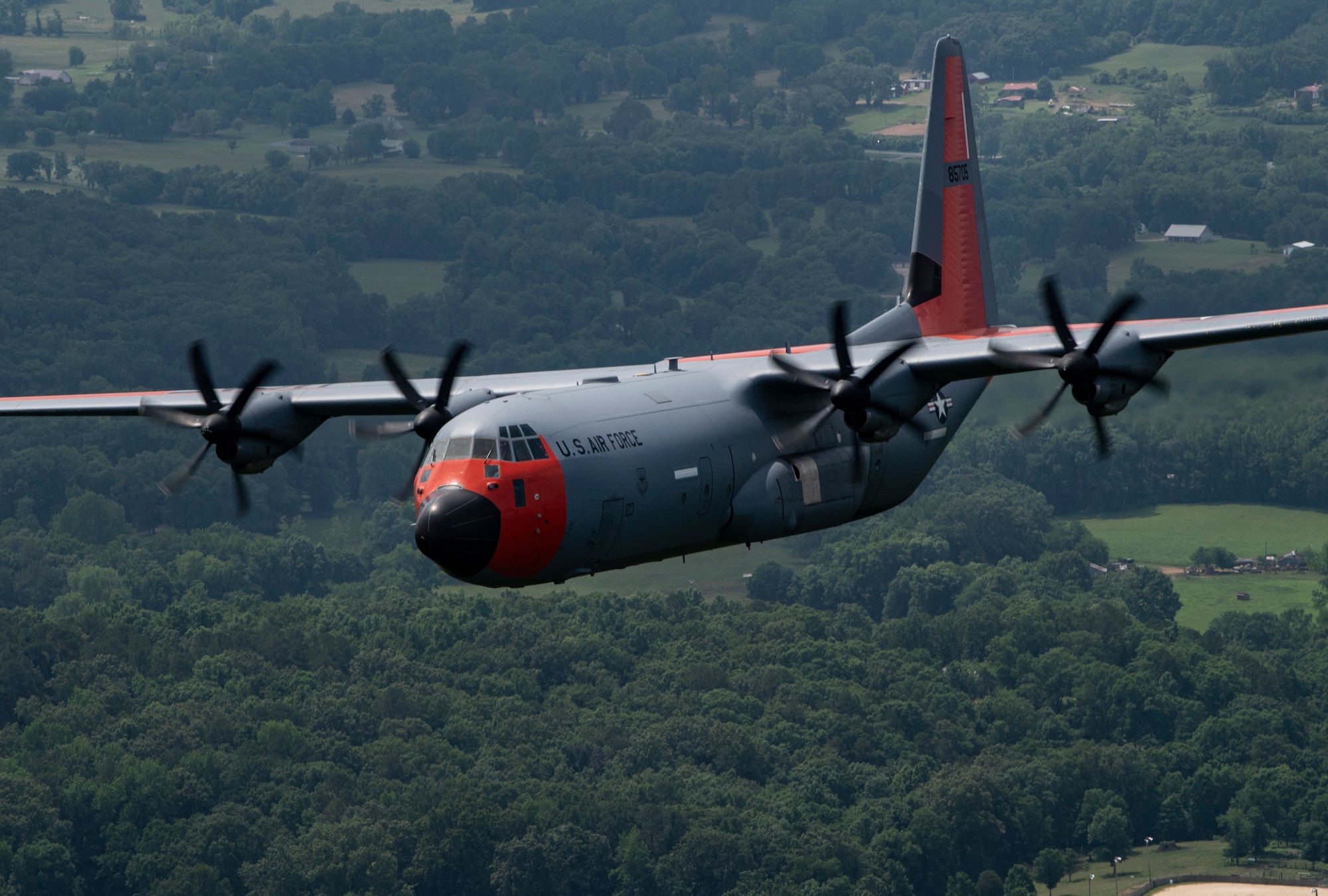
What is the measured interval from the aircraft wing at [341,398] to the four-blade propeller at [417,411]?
0.91 meters

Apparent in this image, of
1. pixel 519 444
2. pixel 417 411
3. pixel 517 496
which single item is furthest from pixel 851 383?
pixel 417 411

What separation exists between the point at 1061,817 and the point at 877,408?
6045 inches

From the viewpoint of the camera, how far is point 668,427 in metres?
51.8

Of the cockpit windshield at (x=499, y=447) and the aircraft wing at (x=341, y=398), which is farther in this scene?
the aircraft wing at (x=341, y=398)

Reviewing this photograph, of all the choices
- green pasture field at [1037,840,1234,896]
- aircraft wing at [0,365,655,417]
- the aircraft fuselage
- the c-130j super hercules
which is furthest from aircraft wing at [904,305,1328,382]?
green pasture field at [1037,840,1234,896]

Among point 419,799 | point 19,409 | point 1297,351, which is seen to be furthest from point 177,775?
point 19,409

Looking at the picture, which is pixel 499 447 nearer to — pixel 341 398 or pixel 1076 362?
pixel 341 398

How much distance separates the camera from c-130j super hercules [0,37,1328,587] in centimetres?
4838

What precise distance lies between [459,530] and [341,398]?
1121 cm

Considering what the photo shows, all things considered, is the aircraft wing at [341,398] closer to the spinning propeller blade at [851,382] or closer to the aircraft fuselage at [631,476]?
the aircraft fuselage at [631,476]

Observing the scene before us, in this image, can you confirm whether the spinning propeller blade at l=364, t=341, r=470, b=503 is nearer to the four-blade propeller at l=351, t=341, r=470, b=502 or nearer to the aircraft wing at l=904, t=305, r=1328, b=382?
the four-blade propeller at l=351, t=341, r=470, b=502

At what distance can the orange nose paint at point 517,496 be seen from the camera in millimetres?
47844

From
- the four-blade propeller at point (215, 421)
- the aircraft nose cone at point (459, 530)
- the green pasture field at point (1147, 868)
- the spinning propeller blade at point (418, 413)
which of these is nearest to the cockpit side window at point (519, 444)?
the aircraft nose cone at point (459, 530)

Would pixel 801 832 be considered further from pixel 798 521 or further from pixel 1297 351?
pixel 798 521
